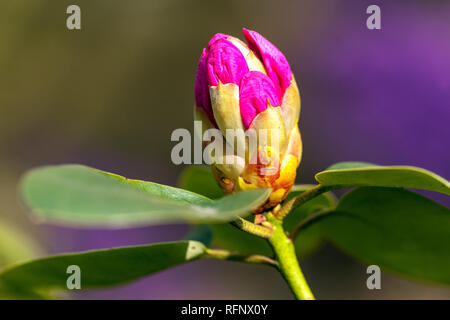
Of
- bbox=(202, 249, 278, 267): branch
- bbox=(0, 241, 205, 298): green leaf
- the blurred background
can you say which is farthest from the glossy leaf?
the blurred background

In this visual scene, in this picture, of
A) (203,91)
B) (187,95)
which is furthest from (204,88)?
(187,95)

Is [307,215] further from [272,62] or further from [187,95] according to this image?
[187,95]

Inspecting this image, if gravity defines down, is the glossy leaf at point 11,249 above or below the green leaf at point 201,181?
below

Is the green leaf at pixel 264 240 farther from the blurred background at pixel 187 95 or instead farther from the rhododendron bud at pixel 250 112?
the blurred background at pixel 187 95

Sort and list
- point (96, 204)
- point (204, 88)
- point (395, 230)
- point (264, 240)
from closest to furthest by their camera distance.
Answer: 1. point (96, 204)
2. point (204, 88)
3. point (395, 230)
4. point (264, 240)

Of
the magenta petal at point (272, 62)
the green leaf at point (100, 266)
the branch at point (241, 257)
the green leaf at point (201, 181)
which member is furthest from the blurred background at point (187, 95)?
the magenta petal at point (272, 62)

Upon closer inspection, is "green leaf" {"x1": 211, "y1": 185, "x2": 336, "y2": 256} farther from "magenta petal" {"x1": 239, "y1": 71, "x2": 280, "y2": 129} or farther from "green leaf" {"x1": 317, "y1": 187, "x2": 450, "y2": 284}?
"magenta petal" {"x1": 239, "y1": 71, "x2": 280, "y2": 129}
